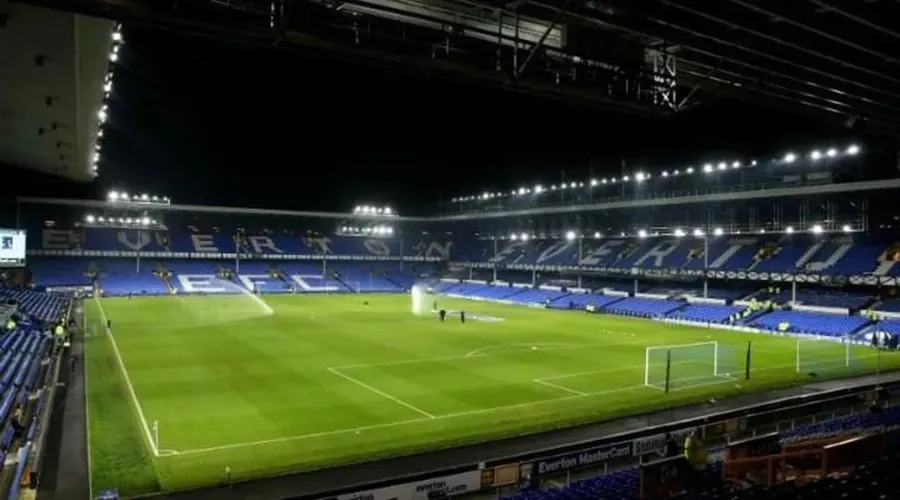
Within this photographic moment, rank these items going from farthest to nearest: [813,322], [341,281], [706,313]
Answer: [341,281]
[706,313]
[813,322]

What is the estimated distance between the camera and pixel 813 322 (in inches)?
1500

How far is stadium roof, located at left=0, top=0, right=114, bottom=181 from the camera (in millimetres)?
12749

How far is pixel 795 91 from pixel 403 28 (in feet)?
29.2

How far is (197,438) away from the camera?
16031 mm

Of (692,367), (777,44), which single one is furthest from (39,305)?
(777,44)

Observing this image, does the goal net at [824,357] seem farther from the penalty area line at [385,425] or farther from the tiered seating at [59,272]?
the tiered seating at [59,272]

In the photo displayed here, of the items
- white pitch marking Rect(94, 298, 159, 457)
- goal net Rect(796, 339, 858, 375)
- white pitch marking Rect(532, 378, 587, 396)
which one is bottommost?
white pitch marking Rect(94, 298, 159, 457)

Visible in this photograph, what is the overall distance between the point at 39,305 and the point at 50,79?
29296 millimetres

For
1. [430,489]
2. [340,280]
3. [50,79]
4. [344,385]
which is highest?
[50,79]

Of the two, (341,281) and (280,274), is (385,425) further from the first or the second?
(341,281)

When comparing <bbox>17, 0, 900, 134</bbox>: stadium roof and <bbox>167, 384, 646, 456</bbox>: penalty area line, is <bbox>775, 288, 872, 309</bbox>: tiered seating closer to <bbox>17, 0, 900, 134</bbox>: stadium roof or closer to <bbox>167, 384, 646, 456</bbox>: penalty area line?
<bbox>167, 384, 646, 456</bbox>: penalty area line

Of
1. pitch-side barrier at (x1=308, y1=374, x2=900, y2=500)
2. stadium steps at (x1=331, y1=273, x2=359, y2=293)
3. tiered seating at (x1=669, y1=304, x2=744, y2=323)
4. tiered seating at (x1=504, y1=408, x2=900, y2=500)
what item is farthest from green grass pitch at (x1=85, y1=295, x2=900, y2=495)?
stadium steps at (x1=331, y1=273, x2=359, y2=293)

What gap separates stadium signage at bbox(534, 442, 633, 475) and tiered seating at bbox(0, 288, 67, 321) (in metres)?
31.4

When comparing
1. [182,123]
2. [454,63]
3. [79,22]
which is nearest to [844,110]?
[454,63]
